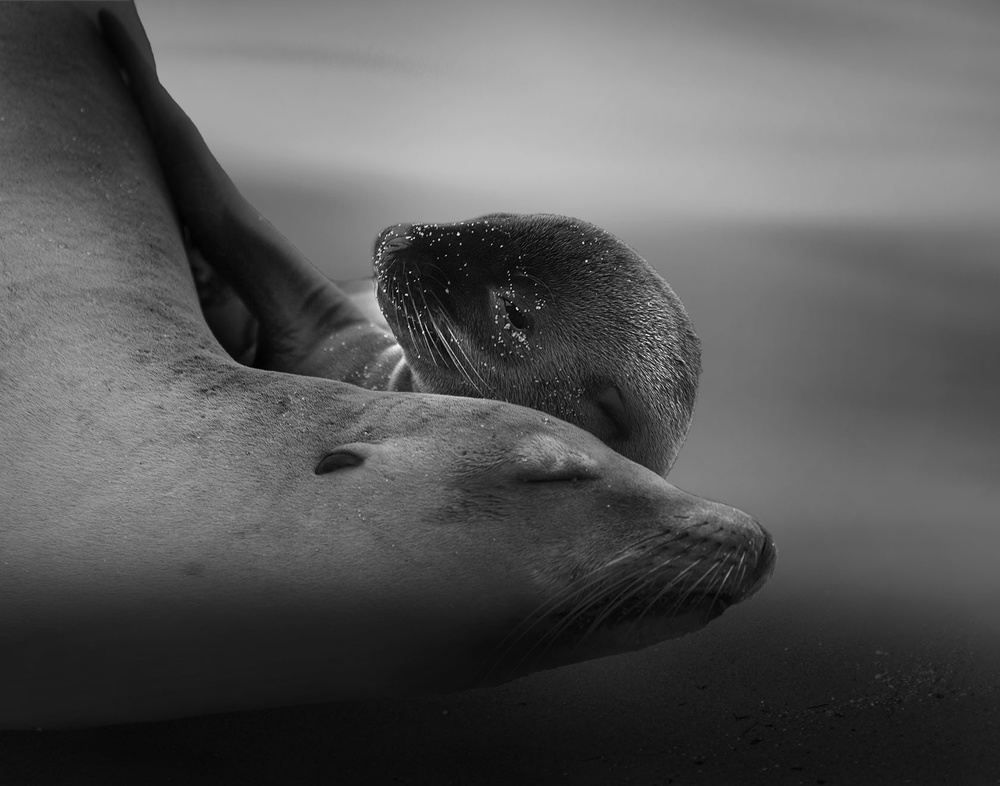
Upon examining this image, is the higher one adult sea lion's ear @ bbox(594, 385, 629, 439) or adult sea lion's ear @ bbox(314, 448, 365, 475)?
adult sea lion's ear @ bbox(314, 448, 365, 475)

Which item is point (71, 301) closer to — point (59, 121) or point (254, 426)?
point (254, 426)

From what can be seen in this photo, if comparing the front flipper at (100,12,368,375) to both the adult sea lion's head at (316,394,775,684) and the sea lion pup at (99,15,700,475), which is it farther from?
the adult sea lion's head at (316,394,775,684)

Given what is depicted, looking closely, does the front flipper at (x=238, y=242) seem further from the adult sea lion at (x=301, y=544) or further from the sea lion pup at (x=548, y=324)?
the adult sea lion at (x=301, y=544)

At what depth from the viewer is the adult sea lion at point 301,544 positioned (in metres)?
1.23

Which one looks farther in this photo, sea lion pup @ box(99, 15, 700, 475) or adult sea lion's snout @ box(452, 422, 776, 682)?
sea lion pup @ box(99, 15, 700, 475)

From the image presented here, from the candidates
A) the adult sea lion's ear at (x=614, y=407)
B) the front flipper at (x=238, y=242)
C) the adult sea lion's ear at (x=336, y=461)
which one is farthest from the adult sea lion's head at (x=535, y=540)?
the front flipper at (x=238, y=242)

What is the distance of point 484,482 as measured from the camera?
1.32 m

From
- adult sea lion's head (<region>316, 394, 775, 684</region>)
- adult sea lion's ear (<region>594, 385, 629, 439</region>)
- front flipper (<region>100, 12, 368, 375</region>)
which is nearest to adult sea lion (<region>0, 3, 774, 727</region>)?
adult sea lion's head (<region>316, 394, 775, 684</region>)

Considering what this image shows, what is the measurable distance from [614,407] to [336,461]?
585 mm

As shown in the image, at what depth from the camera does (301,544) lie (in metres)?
1.24

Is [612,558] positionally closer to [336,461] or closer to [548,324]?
[336,461]

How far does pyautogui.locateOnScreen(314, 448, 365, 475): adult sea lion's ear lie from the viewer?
4.38 feet

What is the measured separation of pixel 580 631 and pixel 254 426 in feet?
1.47

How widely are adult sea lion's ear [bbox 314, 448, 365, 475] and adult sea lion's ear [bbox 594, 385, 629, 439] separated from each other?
0.55 meters
